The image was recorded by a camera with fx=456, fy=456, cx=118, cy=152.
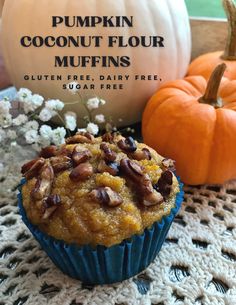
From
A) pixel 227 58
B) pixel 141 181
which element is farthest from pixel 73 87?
pixel 227 58

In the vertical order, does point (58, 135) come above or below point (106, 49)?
below

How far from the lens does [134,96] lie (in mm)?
1283

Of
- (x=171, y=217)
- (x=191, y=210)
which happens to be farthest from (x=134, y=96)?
(x=171, y=217)

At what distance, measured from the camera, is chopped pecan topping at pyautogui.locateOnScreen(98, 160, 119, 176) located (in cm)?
85

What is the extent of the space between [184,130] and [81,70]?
322 millimetres

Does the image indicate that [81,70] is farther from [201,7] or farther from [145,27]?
[201,7]

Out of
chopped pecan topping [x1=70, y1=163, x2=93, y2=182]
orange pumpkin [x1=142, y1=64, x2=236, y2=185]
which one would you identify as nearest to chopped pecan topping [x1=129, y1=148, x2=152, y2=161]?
chopped pecan topping [x1=70, y1=163, x2=93, y2=182]

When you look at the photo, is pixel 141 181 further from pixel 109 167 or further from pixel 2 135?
pixel 2 135

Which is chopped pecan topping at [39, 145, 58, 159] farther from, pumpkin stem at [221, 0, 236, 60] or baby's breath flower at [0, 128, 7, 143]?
Result: pumpkin stem at [221, 0, 236, 60]

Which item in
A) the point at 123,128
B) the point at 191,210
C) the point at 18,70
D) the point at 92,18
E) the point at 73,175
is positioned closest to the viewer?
the point at 73,175

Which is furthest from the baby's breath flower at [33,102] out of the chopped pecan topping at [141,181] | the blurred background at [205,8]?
the blurred background at [205,8]

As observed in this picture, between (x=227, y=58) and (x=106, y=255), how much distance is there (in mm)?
864

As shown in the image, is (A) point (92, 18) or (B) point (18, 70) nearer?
(A) point (92, 18)

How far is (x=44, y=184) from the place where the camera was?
837 mm
